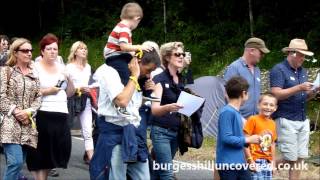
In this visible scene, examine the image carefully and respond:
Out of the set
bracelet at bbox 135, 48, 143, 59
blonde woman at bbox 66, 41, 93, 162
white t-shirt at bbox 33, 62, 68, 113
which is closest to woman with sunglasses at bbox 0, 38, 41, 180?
white t-shirt at bbox 33, 62, 68, 113

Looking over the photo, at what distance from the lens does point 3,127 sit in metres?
6.98

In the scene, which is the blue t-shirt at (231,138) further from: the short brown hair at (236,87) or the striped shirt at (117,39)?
the striped shirt at (117,39)

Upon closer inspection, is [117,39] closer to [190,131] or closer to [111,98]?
[111,98]

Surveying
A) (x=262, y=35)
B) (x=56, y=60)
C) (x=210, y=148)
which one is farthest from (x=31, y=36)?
(x=56, y=60)

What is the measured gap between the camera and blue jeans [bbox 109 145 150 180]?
18.7 ft

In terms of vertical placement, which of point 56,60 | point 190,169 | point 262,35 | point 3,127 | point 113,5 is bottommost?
point 190,169

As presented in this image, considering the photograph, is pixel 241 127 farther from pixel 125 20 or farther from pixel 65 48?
pixel 65 48

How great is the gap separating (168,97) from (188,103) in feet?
0.77

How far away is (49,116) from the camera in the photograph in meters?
7.70

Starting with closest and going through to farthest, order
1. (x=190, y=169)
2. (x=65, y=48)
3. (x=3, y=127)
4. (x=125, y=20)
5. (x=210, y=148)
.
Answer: (x=125, y=20) < (x=3, y=127) < (x=190, y=169) < (x=210, y=148) < (x=65, y=48)

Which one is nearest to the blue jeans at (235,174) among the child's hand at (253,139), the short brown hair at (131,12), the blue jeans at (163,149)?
the child's hand at (253,139)

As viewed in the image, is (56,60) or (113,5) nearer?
(56,60)

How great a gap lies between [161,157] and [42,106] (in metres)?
1.62

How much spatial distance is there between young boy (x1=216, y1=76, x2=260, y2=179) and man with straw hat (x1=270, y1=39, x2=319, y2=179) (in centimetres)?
177
